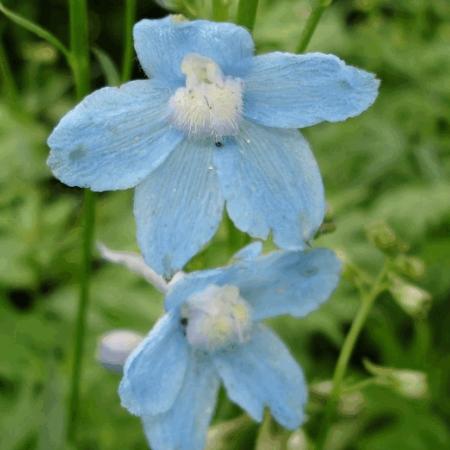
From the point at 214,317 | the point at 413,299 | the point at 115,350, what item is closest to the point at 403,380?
the point at 413,299

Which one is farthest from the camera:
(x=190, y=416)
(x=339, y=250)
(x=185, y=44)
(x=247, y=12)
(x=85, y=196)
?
(x=339, y=250)

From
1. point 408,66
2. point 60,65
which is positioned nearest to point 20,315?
point 408,66

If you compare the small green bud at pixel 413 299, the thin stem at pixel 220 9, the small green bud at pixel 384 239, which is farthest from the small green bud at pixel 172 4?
the small green bud at pixel 413 299

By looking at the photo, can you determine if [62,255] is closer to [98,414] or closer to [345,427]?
[98,414]

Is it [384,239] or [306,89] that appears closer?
[306,89]

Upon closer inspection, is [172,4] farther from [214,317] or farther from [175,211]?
[214,317]

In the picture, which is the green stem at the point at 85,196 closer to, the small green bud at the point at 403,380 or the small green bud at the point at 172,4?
the small green bud at the point at 172,4
